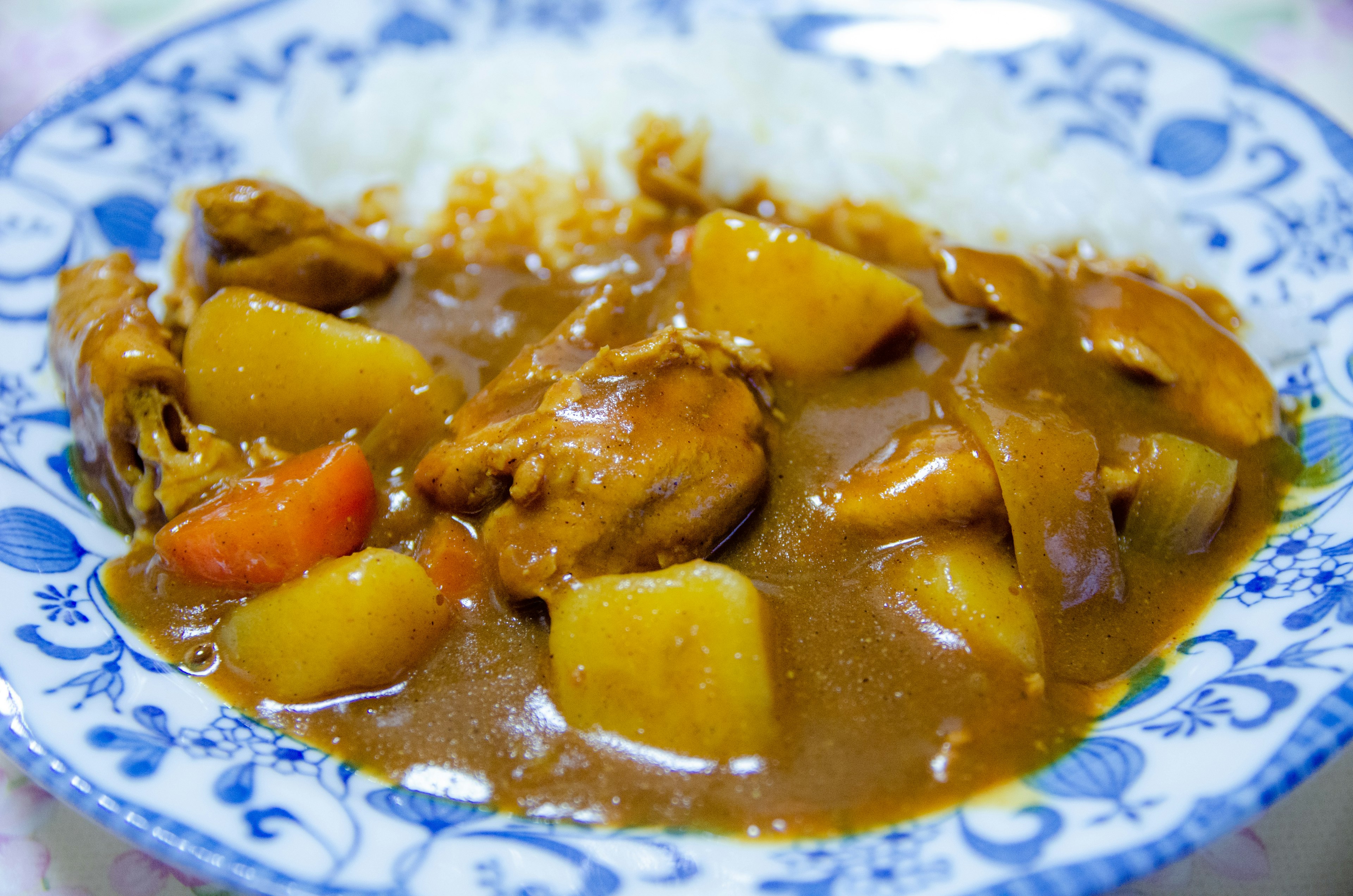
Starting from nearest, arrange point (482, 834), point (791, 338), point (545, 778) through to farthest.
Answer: point (482, 834), point (545, 778), point (791, 338)

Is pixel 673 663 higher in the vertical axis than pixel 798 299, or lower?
lower

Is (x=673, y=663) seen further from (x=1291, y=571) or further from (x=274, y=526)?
(x=1291, y=571)

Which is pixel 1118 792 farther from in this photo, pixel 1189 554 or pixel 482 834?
pixel 482 834

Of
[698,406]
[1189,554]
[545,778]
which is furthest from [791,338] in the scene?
[545,778]

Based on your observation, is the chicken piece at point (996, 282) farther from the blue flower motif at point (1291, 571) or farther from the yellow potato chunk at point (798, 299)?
the blue flower motif at point (1291, 571)

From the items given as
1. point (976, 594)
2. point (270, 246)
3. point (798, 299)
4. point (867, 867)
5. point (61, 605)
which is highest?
point (798, 299)

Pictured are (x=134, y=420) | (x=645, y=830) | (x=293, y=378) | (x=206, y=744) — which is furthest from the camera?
(x=293, y=378)

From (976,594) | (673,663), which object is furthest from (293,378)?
(976,594)
